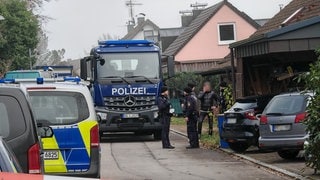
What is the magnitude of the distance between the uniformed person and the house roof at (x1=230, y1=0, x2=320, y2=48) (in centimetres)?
212

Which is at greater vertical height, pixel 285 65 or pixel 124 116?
pixel 285 65

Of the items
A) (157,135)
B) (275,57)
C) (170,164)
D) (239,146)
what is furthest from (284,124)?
(157,135)

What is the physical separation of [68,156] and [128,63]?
11920mm

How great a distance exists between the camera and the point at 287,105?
46.9 ft

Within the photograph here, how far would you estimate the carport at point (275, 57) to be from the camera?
16.5 meters

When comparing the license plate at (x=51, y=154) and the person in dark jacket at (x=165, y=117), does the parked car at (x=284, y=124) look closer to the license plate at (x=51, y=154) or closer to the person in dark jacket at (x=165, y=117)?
the person in dark jacket at (x=165, y=117)

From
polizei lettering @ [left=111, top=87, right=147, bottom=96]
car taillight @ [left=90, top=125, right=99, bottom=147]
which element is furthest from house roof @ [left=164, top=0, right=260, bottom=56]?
car taillight @ [left=90, top=125, right=99, bottom=147]

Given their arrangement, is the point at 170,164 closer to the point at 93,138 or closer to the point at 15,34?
the point at 93,138

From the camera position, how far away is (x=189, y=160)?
15891mm

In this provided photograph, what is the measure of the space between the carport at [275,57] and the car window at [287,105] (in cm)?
56

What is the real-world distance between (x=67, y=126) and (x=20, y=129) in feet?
9.89

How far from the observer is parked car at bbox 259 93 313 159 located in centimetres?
1391

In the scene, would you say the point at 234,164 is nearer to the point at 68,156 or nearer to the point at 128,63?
the point at 68,156

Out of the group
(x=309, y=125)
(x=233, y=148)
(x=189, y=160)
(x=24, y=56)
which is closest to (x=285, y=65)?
(x=233, y=148)
